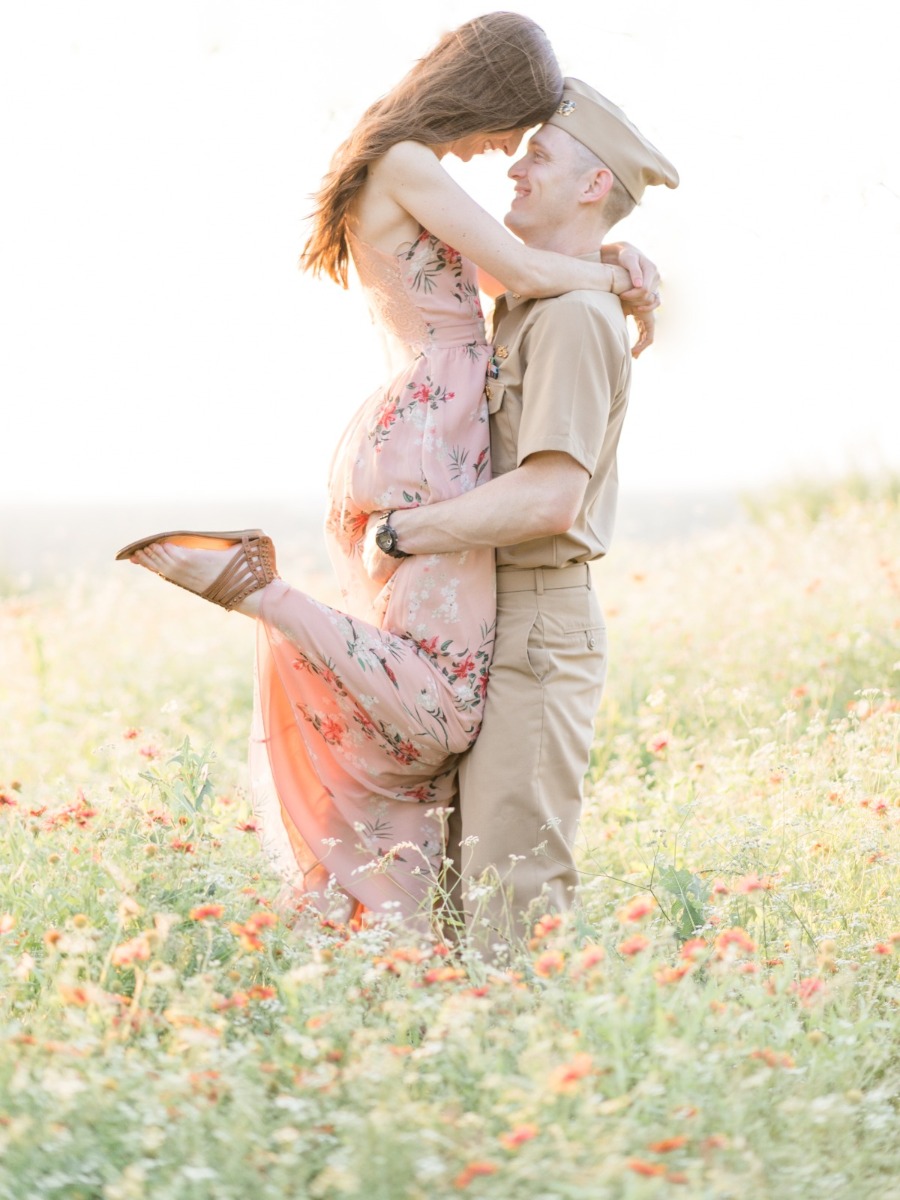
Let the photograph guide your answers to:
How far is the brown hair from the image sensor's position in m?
2.96

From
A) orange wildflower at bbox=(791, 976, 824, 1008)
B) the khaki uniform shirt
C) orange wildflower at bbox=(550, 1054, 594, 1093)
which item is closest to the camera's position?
orange wildflower at bbox=(550, 1054, 594, 1093)

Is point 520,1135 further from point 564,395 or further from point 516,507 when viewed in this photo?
point 564,395

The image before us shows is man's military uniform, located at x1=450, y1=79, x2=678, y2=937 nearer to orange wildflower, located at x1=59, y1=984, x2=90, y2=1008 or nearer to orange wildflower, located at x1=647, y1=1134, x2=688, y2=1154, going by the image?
orange wildflower, located at x1=59, y1=984, x2=90, y2=1008

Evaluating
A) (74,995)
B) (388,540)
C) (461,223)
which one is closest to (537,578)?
(388,540)

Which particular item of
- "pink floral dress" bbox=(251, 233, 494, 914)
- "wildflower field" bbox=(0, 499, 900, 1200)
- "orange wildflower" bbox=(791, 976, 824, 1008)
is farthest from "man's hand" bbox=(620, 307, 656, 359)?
"orange wildflower" bbox=(791, 976, 824, 1008)

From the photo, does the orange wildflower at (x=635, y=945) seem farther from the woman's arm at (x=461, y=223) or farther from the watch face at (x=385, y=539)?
the woman's arm at (x=461, y=223)

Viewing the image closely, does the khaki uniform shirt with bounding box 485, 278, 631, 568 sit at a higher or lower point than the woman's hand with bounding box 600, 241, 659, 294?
lower

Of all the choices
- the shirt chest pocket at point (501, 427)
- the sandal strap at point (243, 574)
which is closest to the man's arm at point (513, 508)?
the shirt chest pocket at point (501, 427)

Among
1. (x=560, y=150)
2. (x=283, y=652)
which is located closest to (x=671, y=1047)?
(x=283, y=652)

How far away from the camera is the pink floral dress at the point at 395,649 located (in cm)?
298

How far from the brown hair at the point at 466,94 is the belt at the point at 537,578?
954 mm

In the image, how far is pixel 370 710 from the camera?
2977mm

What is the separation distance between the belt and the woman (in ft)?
0.21

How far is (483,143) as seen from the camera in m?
3.09
